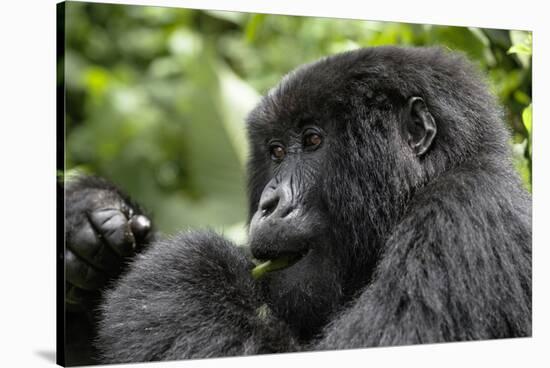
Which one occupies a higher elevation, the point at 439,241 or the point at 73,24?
the point at 73,24

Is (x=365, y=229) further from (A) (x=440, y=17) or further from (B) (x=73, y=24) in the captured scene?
(B) (x=73, y=24)

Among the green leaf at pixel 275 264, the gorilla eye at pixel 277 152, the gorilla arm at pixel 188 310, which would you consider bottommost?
the gorilla arm at pixel 188 310

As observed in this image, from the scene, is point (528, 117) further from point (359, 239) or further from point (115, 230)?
point (115, 230)

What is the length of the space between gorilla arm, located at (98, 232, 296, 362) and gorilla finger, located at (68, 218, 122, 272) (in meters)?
0.53

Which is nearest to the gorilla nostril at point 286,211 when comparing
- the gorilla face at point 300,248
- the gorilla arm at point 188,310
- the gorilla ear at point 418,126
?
the gorilla face at point 300,248

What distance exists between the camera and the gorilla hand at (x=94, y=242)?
11.9 ft

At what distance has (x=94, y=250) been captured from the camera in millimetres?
3625

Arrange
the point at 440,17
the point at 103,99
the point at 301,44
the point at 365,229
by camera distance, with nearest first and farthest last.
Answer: the point at 365,229 < the point at 440,17 < the point at 301,44 < the point at 103,99

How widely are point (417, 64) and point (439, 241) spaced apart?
77cm

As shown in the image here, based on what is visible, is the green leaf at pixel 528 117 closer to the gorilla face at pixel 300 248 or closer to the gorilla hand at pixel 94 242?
the gorilla face at pixel 300 248

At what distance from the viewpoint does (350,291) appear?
3.03 meters

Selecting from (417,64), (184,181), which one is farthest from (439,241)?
(184,181)

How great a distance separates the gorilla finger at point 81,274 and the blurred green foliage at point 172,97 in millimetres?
2226
